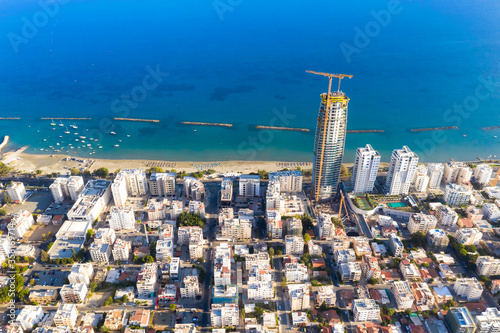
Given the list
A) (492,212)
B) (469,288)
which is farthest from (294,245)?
(492,212)

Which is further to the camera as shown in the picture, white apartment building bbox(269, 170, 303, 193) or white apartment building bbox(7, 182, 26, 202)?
white apartment building bbox(269, 170, 303, 193)

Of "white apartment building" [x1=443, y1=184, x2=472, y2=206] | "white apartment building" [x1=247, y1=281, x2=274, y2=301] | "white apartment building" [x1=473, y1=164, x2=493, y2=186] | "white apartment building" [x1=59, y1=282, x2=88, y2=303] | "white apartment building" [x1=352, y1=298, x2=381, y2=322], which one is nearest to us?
"white apartment building" [x1=352, y1=298, x2=381, y2=322]

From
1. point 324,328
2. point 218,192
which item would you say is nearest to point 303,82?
point 218,192

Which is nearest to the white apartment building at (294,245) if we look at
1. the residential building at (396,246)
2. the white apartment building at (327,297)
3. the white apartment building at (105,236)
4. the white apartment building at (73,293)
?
the white apartment building at (327,297)

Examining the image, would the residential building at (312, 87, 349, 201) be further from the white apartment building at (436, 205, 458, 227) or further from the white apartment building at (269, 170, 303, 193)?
the white apartment building at (436, 205, 458, 227)

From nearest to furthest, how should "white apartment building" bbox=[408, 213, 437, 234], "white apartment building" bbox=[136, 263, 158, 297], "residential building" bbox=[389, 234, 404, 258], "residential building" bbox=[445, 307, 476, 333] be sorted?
"residential building" bbox=[445, 307, 476, 333] < "white apartment building" bbox=[136, 263, 158, 297] < "residential building" bbox=[389, 234, 404, 258] < "white apartment building" bbox=[408, 213, 437, 234]

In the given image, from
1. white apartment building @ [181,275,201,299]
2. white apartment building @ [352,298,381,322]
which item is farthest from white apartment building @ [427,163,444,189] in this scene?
white apartment building @ [181,275,201,299]

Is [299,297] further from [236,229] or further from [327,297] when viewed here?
[236,229]
